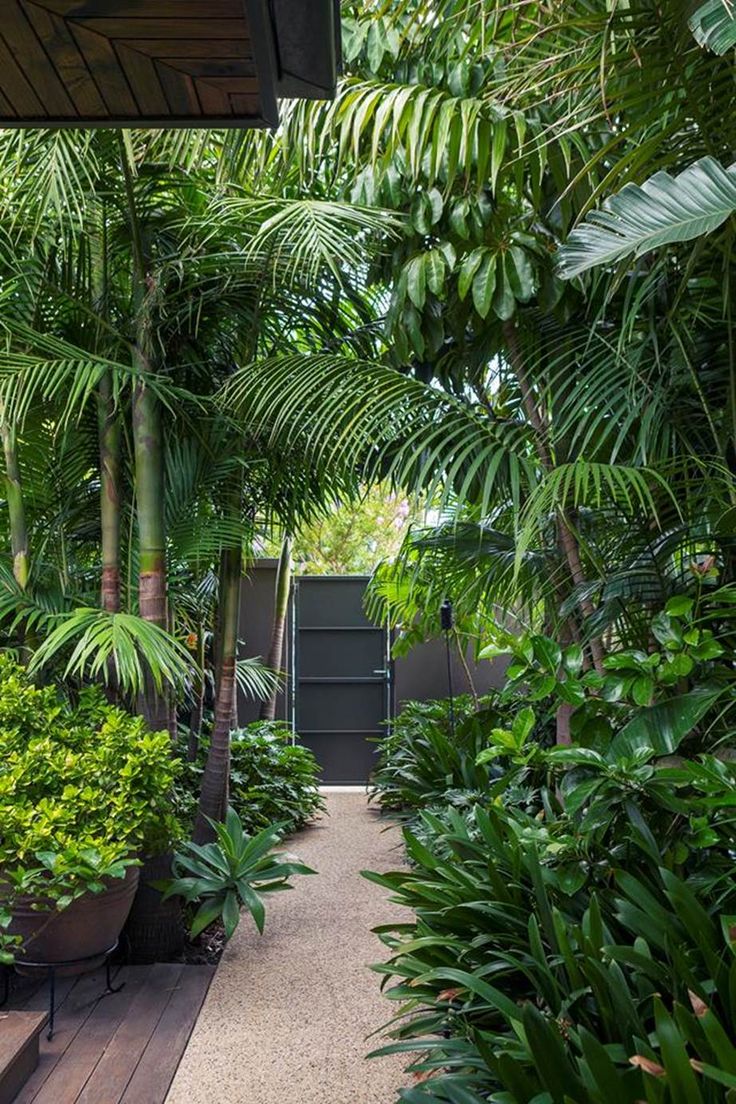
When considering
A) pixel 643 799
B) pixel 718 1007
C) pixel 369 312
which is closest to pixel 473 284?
pixel 369 312

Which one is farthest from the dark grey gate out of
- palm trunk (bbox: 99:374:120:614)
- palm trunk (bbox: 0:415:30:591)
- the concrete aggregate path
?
palm trunk (bbox: 0:415:30:591)

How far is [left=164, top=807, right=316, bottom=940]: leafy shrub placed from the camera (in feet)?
10.8

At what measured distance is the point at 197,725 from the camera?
492cm

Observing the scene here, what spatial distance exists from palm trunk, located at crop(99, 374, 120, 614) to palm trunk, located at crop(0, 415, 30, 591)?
0.29m

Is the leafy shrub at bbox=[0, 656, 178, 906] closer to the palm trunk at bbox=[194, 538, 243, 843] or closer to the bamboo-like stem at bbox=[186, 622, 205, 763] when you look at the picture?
the palm trunk at bbox=[194, 538, 243, 843]

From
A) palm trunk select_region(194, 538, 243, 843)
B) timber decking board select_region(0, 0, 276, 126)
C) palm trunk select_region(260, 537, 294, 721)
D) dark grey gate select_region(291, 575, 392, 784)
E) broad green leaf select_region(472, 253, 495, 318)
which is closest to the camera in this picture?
timber decking board select_region(0, 0, 276, 126)

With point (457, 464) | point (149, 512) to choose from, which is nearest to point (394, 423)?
point (457, 464)

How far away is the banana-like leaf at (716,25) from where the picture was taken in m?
1.42

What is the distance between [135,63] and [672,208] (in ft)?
2.82

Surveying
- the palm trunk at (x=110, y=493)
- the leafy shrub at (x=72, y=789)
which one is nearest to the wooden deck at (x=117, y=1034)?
the leafy shrub at (x=72, y=789)

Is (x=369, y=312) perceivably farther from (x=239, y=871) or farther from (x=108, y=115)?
(x=108, y=115)

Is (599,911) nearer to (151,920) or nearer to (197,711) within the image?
(151,920)

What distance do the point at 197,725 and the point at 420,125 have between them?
133 inches

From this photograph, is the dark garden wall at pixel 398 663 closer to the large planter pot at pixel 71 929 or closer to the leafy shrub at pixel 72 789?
the leafy shrub at pixel 72 789
